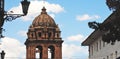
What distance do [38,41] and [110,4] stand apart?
5961cm

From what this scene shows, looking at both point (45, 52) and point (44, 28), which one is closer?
point (45, 52)

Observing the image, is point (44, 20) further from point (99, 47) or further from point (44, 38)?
point (99, 47)

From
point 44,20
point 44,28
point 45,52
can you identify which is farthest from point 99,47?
point 44,28

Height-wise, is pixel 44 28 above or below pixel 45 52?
above

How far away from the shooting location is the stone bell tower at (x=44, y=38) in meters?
85.3

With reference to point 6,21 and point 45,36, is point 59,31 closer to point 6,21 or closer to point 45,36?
point 45,36

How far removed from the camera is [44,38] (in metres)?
86.0

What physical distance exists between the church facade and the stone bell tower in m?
15.8

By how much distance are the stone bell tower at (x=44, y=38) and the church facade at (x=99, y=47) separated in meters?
15.8

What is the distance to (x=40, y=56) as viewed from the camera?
3396 inches

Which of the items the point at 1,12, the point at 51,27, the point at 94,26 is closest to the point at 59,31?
the point at 51,27

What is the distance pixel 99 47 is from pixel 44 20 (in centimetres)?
2459

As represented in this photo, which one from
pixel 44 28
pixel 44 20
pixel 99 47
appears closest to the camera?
pixel 99 47

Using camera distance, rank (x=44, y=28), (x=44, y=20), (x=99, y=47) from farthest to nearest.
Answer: (x=44, y=28) → (x=44, y=20) → (x=99, y=47)
